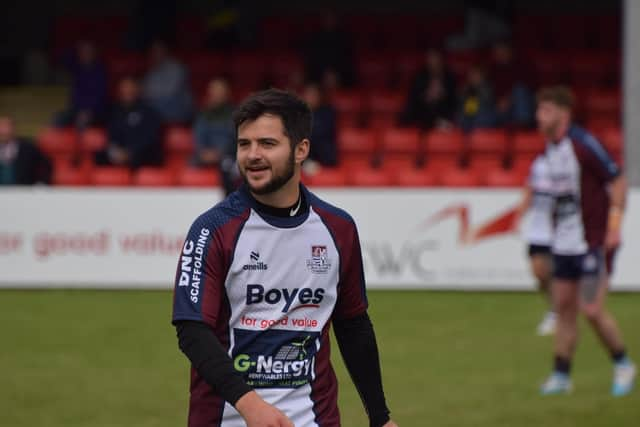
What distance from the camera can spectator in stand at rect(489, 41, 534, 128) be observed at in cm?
1770

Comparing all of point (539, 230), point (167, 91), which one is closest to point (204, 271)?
point (539, 230)

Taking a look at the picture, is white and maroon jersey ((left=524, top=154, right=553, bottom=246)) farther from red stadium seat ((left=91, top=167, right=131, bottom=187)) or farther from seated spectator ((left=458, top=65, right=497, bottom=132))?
red stadium seat ((left=91, top=167, right=131, bottom=187))

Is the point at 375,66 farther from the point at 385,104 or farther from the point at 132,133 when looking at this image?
the point at 132,133

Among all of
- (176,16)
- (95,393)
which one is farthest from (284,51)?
(95,393)

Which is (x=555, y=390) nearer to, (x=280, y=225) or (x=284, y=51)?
(x=280, y=225)

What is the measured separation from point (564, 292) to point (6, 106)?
1458cm

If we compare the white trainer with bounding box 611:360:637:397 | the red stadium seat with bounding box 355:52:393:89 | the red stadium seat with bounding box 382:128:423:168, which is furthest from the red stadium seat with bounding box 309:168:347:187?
the white trainer with bounding box 611:360:637:397

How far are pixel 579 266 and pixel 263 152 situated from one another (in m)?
5.69

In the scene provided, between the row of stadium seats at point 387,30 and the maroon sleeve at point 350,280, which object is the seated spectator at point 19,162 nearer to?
the row of stadium seats at point 387,30

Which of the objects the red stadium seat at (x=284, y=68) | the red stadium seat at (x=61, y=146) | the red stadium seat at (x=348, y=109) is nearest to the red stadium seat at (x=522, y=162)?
the red stadium seat at (x=348, y=109)

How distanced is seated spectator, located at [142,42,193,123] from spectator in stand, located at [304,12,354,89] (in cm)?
172

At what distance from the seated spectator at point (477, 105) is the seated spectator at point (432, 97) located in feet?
0.61

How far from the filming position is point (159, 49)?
18.5 m

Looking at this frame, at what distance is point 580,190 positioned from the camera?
9422 mm
